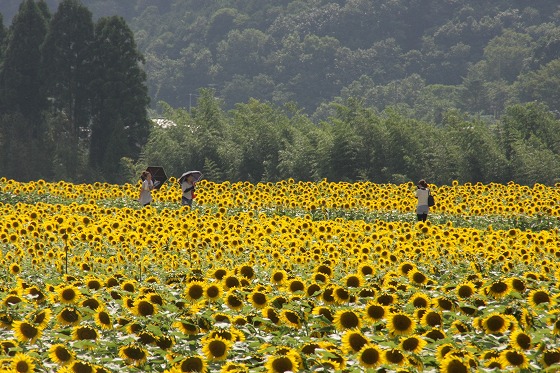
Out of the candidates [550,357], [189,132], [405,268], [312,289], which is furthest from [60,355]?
[189,132]

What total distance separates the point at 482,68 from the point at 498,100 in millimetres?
12352

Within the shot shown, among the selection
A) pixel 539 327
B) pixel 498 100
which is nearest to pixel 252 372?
pixel 539 327

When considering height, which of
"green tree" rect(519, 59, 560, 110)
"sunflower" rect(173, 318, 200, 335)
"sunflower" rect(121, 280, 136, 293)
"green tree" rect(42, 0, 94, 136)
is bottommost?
"sunflower" rect(173, 318, 200, 335)

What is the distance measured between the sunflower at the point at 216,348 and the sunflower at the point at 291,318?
95 centimetres

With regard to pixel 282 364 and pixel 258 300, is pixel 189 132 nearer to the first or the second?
pixel 258 300

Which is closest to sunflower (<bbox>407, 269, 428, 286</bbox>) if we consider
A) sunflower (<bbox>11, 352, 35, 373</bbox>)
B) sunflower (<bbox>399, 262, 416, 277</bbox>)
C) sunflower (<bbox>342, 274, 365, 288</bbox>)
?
sunflower (<bbox>399, 262, 416, 277</bbox>)

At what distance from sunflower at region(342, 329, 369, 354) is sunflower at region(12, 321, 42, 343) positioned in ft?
7.01

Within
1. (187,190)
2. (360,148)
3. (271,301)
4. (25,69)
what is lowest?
(271,301)

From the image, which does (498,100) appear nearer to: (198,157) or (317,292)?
(198,157)

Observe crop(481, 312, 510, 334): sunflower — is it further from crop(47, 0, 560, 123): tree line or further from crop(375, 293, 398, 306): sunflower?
crop(47, 0, 560, 123): tree line

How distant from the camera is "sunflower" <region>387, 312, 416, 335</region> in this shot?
24.7ft

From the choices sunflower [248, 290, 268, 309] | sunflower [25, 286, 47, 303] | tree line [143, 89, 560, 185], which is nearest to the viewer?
sunflower [248, 290, 268, 309]

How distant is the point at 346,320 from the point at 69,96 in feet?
146

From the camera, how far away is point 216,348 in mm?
7055
